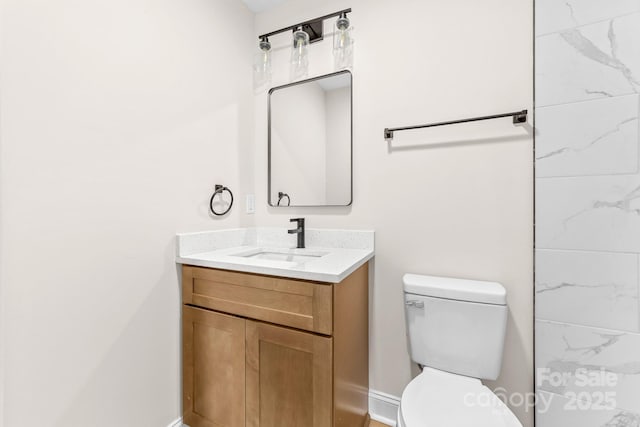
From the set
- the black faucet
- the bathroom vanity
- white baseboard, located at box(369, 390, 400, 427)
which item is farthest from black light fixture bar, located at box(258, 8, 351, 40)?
white baseboard, located at box(369, 390, 400, 427)

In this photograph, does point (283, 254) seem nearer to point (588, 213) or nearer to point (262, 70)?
point (262, 70)

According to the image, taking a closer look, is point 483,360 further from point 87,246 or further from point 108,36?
point 108,36

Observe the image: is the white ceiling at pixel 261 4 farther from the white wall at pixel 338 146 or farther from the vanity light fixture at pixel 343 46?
the white wall at pixel 338 146

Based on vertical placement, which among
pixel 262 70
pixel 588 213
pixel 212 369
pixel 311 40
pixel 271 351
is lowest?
pixel 212 369

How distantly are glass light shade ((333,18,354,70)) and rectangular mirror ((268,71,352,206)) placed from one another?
0.05 m

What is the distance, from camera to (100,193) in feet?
3.43

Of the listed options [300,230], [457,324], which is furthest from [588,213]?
[300,230]

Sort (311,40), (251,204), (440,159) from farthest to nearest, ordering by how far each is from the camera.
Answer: (251,204)
(311,40)
(440,159)

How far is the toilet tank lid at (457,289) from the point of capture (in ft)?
3.67

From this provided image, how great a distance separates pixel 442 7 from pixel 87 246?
1.88 meters

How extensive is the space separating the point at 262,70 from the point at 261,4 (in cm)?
39

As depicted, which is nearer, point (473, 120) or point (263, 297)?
point (263, 297)

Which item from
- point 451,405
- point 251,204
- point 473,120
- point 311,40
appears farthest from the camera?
point 251,204

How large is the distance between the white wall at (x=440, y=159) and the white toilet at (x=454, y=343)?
0.16 m
